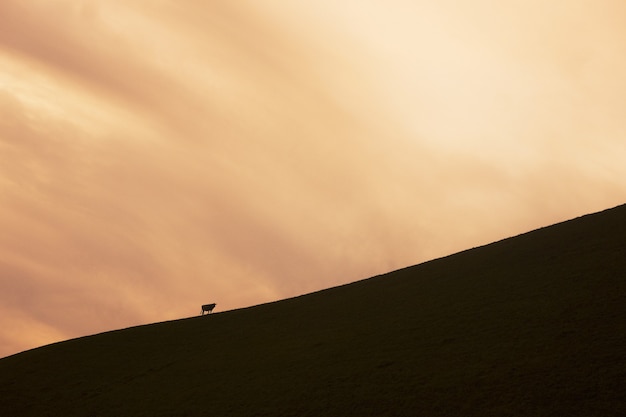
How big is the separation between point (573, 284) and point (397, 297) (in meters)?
12.4

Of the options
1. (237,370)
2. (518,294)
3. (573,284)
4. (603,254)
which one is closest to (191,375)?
(237,370)

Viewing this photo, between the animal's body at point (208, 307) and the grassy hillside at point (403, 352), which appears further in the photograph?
the animal's body at point (208, 307)

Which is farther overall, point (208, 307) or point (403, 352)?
point (208, 307)

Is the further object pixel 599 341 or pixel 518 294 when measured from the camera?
pixel 518 294

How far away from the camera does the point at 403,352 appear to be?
2777 cm

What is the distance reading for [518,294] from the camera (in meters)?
30.5

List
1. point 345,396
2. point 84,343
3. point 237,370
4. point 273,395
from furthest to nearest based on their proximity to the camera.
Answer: point 84,343, point 237,370, point 273,395, point 345,396

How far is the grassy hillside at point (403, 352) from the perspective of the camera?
2100 cm

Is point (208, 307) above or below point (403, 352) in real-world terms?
above

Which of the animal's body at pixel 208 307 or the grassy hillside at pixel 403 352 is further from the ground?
the animal's body at pixel 208 307

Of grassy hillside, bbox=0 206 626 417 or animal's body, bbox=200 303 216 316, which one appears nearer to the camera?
grassy hillside, bbox=0 206 626 417

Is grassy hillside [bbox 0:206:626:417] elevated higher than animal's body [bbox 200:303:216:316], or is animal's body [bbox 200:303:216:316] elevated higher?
animal's body [bbox 200:303:216:316]

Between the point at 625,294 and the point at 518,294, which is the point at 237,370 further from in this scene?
the point at 625,294

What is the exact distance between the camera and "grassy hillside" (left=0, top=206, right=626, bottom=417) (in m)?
21.0
